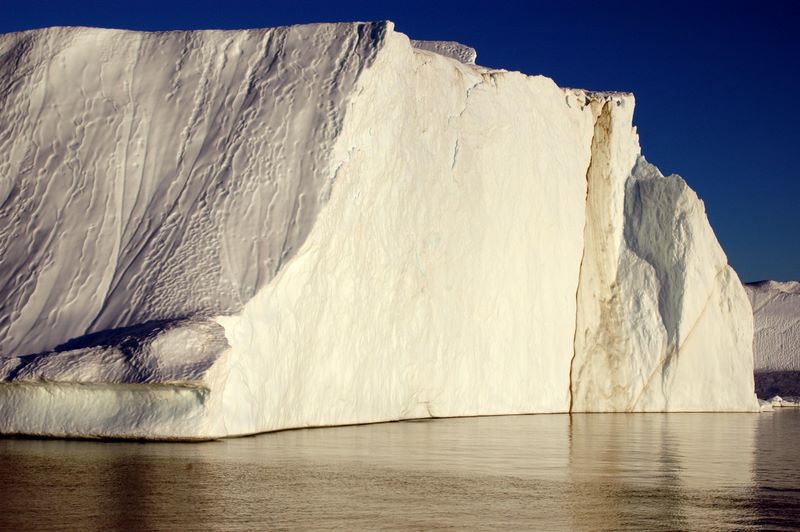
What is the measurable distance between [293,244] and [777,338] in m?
23.3

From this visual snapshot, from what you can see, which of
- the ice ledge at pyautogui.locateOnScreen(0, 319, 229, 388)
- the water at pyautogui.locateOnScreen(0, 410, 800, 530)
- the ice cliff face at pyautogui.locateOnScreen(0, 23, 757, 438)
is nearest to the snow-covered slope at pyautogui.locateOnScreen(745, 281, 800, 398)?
the ice cliff face at pyautogui.locateOnScreen(0, 23, 757, 438)

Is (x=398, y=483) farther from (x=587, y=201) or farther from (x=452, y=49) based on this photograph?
(x=452, y=49)

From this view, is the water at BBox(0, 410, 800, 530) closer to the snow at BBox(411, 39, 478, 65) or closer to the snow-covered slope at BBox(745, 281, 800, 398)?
the snow at BBox(411, 39, 478, 65)

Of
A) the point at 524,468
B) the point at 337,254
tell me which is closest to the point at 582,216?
the point at 337,254

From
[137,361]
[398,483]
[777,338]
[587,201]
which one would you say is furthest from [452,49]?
[777,338]

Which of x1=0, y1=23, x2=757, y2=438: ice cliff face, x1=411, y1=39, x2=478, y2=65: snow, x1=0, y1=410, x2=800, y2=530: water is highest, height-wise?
x1=411, y1=39, x2=478, y2=65: snow

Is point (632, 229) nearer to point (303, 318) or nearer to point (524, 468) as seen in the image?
point (303, 318)

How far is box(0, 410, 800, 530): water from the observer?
20.1ft

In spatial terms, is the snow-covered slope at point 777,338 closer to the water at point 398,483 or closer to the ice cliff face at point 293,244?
the ice cliff face at point 293,244

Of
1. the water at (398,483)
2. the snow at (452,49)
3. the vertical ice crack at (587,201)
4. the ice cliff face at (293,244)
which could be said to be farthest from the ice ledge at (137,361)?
the snow at (452,49)

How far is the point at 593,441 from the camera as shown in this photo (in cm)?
1234

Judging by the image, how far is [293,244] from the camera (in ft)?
41.3

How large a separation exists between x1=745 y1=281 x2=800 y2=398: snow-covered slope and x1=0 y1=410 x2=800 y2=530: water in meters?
19.8

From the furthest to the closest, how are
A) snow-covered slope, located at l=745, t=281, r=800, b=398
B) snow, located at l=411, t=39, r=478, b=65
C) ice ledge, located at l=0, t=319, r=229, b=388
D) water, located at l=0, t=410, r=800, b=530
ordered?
snow-covered slope, located at l=745, t=281, r=800, b=398 → snow, located at l=411, t=39, r=478, b=65 → ice ledge, located at l=0, t=319, r=229, b=388 → water, located at l=0, t=410, r=800, b=530
